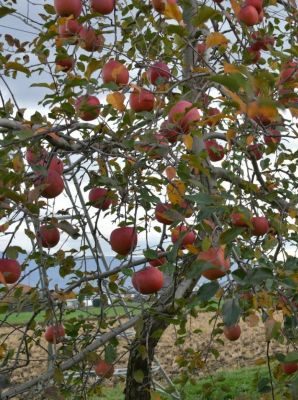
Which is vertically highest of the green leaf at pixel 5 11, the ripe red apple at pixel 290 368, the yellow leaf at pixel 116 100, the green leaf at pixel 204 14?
the green leaf at pixel 5 11

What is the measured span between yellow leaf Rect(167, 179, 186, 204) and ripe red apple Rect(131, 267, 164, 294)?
0.38 meters

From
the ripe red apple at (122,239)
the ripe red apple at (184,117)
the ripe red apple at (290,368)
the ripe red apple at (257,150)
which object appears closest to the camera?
the ripe red apple at (184,117)

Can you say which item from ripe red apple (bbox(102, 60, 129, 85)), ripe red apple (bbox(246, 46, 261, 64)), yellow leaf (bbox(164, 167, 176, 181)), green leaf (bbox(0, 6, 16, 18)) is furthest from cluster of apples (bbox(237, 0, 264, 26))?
green leaf (bbox(0, 6, 16, 18))

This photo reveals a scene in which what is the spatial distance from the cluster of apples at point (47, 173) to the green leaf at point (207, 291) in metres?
0.43

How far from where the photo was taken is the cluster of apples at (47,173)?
1441mm

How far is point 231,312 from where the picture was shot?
3.98ft

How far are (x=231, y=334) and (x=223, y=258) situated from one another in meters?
1.14

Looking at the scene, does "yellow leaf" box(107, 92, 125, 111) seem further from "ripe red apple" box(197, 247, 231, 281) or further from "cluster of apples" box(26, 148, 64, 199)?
"ripe red apple" box(197, 247, 231, 281)

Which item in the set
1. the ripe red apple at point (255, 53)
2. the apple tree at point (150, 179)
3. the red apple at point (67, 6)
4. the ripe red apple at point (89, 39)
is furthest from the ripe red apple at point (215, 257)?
the ripe red apple at point (255, 53)

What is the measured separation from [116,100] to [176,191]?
0.90ft

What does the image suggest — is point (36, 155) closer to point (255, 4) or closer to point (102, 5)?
point (102, 5)

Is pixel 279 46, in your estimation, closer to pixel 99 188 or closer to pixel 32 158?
pixel 99 188

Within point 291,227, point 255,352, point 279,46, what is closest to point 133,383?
point 291,227

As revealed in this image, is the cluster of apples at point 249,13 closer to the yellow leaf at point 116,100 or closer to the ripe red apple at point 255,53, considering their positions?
the ripe red apple at point 255,53
